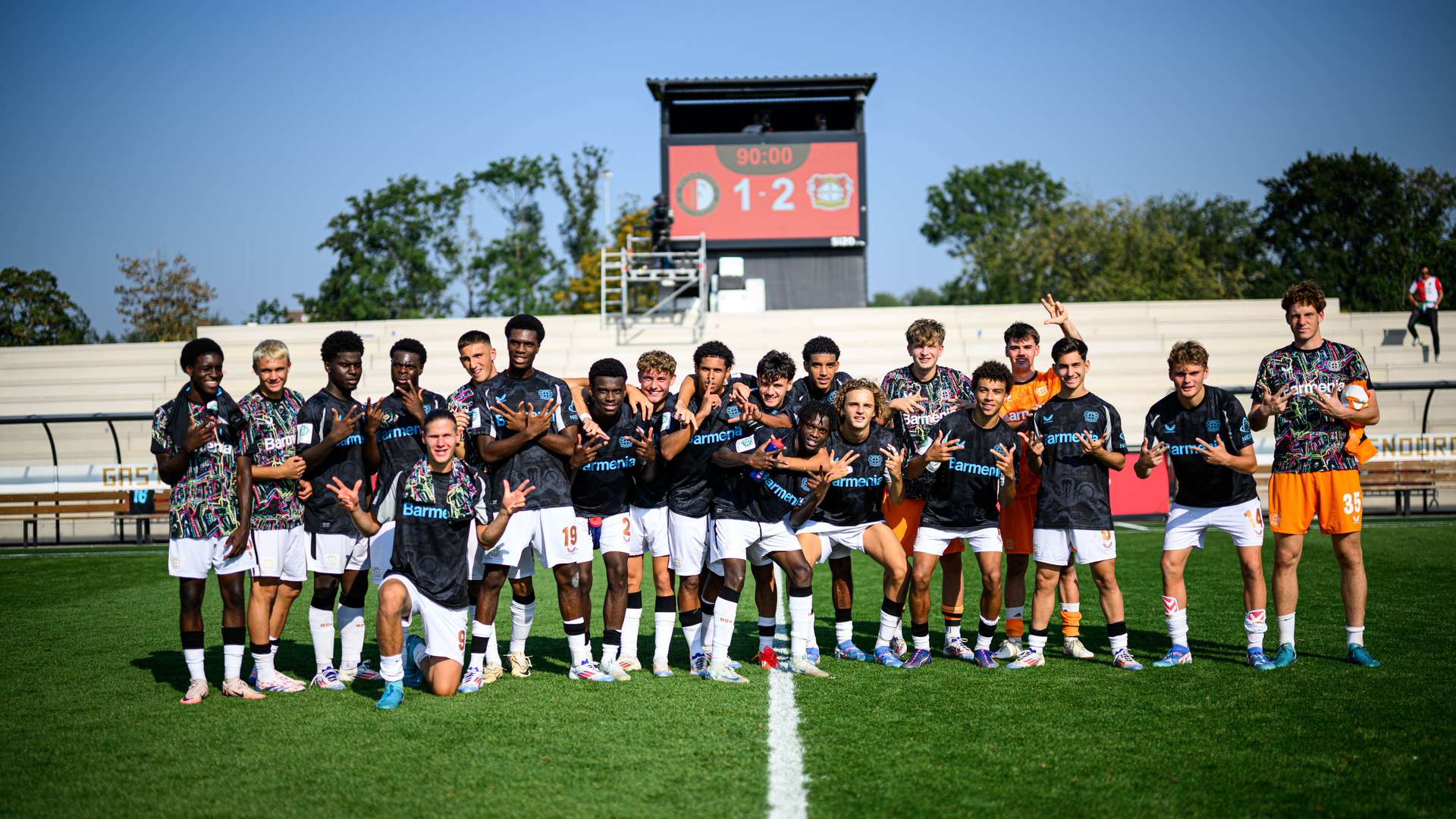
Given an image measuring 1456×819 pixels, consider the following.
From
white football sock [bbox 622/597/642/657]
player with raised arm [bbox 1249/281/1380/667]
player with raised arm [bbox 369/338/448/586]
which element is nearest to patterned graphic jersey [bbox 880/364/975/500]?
player with raised arm [bbox 1249/281/1380/667]

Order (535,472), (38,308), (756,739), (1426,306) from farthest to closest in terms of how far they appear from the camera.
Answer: (38,308) → (1426,306) → (535,472) → (756,739)

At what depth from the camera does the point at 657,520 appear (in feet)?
23.9

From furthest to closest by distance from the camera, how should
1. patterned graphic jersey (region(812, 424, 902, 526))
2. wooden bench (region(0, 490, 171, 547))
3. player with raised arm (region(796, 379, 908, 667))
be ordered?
1. wooden bench (region(0, 490, 171, 547))
2. patterned graphic jersey (region(812, 424, 902, 526))
3. player with raised arm (region(796, 379, 908, 667))

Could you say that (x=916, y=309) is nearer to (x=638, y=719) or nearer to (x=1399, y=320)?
(x=1399, y=320)

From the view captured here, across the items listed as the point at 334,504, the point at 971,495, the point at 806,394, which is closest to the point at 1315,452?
the point at 971,495

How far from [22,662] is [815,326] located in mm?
20338

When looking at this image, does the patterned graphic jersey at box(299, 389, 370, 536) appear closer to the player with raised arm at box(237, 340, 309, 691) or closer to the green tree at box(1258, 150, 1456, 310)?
the player with raised arm at box(237, 340, 309, 691)

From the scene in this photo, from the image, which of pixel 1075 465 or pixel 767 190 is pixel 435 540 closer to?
pixel 1075 465

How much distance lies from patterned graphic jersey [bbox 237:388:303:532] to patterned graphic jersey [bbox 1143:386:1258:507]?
5.50 m

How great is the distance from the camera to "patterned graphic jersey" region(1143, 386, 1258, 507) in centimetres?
704

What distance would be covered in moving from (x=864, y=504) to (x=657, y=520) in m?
1.44

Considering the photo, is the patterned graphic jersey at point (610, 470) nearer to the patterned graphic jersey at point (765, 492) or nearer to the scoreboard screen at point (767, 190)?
the patterned graphic jersey at point (765, 492)

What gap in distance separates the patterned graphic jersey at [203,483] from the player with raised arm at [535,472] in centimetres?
150

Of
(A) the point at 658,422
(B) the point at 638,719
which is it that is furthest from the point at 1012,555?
(B) the point at 638,719
